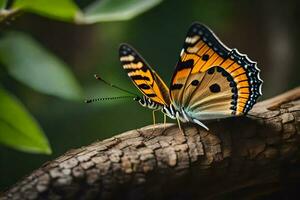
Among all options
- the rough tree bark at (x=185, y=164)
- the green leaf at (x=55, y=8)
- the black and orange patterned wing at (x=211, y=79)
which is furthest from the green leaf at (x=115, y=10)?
the rough tree bark at (x=185, y=164)

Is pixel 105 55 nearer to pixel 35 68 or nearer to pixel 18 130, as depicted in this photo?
pixel 35 68

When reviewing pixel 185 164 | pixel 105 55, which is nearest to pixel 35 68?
pixel 185 164

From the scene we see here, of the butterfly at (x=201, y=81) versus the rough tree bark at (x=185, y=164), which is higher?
the butterfly at (x=201, y=81)

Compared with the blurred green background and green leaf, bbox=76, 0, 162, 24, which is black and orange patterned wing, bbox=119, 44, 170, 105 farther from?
the blurred green background

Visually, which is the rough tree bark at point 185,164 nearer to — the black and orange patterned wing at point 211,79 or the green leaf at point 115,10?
the black and orange patterned wing at point 211,79

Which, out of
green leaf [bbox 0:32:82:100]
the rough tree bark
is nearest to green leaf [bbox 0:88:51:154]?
green leaf [bbox 0:32:82:100]

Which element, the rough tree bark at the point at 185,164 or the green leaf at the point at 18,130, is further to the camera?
the green leaf at the point at 18,130

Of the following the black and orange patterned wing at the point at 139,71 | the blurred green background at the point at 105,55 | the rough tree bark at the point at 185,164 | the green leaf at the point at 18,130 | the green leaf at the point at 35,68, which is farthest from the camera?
the blurred green background at the point at 105,55
